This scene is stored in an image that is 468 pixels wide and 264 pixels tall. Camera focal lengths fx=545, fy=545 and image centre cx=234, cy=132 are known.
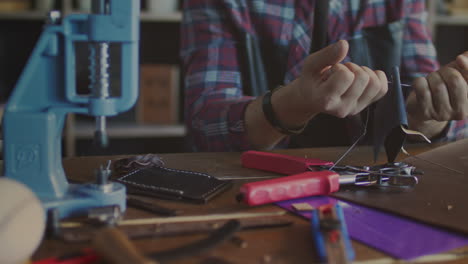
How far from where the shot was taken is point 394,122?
0.74 metres

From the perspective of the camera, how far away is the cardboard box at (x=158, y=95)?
2.11 meters

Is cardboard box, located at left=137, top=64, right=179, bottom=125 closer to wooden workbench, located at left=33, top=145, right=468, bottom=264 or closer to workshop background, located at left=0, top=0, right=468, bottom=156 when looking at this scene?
workshop background, located at left=0, top=0, right=468, bottom=156

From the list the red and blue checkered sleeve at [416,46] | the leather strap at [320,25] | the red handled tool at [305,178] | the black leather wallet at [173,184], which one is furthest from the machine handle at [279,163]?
the red and blue checkered sleeve at [416,46]

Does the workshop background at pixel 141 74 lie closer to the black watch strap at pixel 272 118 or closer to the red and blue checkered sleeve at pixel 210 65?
the red and blue checkered sleeve at pixel 210 65

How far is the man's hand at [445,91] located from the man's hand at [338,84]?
0.12m

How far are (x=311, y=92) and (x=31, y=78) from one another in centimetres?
40

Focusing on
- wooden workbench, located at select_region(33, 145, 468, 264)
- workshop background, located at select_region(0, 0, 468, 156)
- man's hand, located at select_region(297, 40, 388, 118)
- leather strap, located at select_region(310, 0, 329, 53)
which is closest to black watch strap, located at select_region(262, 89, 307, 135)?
man's hand, located at select_region(297, 40, 388, 118)

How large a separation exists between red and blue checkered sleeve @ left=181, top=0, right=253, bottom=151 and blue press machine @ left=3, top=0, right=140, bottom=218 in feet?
1.87

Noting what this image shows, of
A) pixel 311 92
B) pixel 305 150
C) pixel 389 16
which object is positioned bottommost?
pixel 305 150

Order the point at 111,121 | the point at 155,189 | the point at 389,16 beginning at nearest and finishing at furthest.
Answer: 1. the point at 155,189
2. the point at 389,16
3. the point at 111,121

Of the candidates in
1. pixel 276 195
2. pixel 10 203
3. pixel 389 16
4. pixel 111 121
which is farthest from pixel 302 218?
pixel 111 121

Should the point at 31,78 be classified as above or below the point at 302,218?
above

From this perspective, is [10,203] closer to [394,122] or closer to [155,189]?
[155,189]

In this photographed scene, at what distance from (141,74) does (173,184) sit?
4.82 feet
